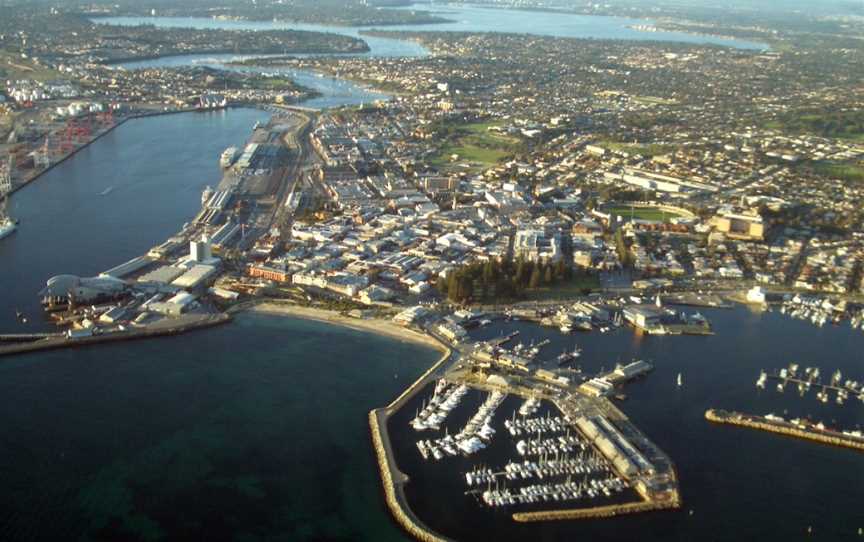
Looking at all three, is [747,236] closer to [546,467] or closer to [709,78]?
[546,467]

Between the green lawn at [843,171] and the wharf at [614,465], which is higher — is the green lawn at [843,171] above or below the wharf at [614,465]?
above

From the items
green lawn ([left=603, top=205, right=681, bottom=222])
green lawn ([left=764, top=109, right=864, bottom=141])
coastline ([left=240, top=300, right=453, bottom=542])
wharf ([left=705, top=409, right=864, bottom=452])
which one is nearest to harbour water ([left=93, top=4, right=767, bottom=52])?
green lawn ([left=764, top=109, right=864, bottom=141])

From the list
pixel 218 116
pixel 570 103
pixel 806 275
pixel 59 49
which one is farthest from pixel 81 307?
pixel 59 49

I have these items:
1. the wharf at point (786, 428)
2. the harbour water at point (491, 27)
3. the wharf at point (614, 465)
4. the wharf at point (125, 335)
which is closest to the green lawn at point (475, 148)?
the wharf at point (125, 335)

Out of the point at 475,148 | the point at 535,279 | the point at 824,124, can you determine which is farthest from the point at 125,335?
the point at 824,124

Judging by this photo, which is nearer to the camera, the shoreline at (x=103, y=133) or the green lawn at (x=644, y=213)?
the green lawn at (x=644, y=213)

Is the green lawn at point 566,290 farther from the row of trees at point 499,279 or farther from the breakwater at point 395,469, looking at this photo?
the breakwater at point 395,469

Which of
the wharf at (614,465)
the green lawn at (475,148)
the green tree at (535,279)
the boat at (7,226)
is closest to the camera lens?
the wharf at (614,465)
